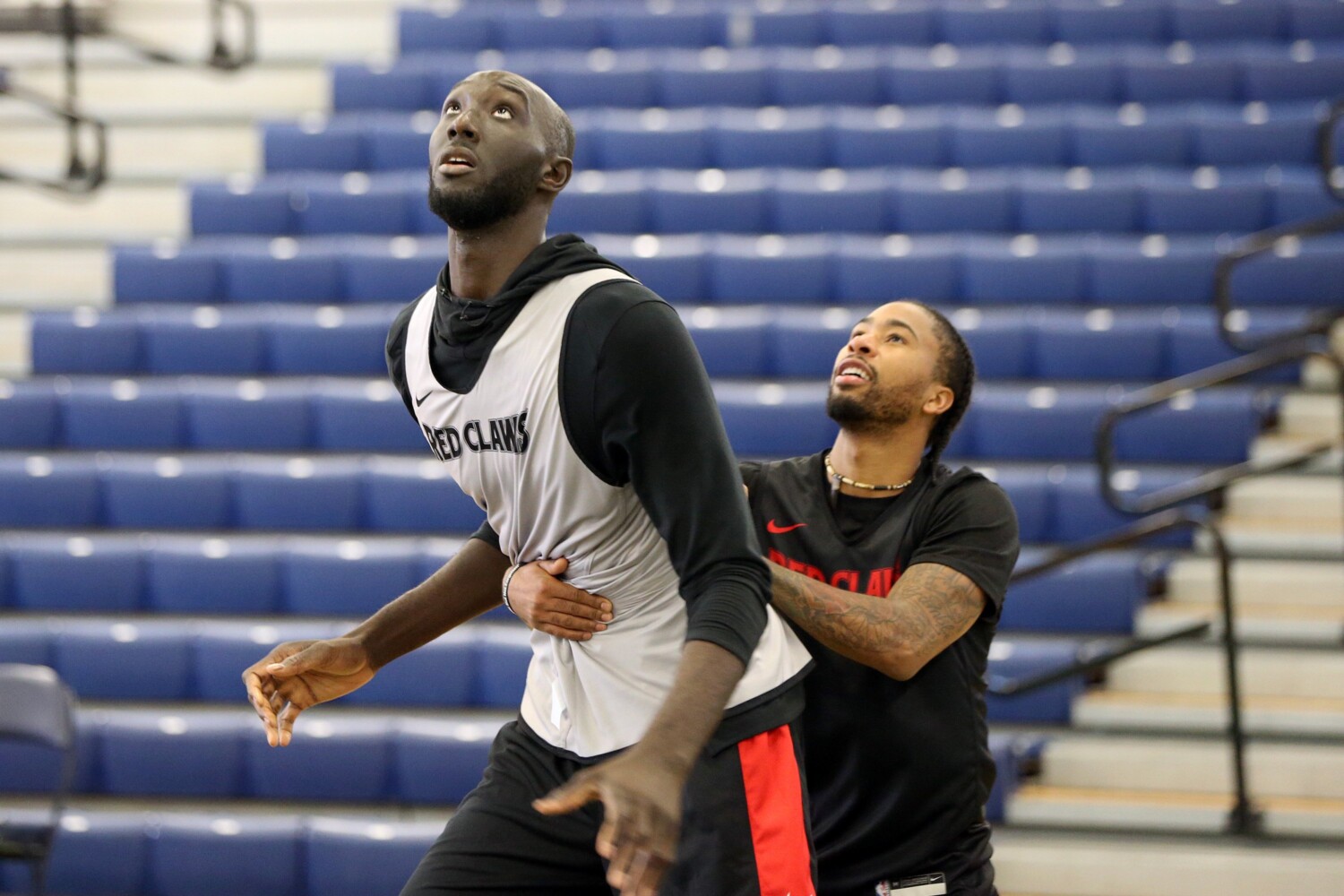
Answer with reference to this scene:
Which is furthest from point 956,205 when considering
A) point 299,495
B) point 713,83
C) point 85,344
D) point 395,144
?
point 85,344

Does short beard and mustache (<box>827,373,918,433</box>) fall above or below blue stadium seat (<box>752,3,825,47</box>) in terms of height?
below

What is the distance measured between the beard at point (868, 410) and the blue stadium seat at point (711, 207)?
12.0 feet

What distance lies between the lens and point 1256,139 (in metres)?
5.94

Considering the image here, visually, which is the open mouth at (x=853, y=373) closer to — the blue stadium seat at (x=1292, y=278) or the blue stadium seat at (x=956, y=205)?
the blue stadium seat at (x=1292, y=278)

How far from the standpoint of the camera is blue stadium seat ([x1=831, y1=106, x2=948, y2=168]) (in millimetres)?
6133

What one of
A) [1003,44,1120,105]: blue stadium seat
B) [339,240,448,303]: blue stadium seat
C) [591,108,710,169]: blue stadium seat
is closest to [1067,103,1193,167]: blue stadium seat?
[1003,44,1120,105]: blue stadium seat

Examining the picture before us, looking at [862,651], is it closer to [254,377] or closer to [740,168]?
[254,377]

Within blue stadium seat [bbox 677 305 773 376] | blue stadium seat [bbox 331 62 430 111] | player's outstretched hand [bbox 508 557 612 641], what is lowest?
player's outstretched hand [bbox 508 557 612 641]

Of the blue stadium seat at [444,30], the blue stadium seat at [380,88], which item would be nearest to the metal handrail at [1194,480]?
the blue stadium seat at [380,88]

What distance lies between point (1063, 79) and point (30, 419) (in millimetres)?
4106

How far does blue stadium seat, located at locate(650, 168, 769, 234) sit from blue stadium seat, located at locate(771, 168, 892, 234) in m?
0.07

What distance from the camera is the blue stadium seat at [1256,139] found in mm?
5891

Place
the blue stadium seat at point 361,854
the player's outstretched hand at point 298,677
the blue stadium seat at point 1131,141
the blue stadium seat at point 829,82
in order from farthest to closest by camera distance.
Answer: the blue stadium seat at point 829,82
the blue stadium seat at point 1131,141
the blue stadium seat at point 361,854
the player's outstretched hand at point 298,677

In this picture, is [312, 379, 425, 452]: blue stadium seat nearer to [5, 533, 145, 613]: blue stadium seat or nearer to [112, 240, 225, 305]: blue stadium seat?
[5, 533, 145, 613]: blue stadium seat
